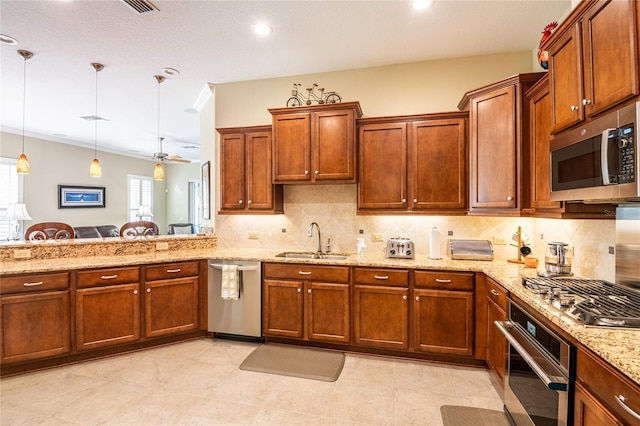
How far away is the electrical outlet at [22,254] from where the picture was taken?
312 cm

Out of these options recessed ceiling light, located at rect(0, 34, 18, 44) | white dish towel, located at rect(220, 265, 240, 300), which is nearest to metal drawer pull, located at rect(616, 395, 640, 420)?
white dish towel, located at rect(220, 265, 240, 300)

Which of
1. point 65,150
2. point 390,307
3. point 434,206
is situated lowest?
point 390,307

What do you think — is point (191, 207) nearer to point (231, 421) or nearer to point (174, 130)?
point (174, 130)

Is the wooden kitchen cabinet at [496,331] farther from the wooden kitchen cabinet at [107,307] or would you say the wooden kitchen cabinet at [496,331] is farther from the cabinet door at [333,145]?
the wooden kitchen cabinet at [107,307]

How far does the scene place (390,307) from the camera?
3.03 meters

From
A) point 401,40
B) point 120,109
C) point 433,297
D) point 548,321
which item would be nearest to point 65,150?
point 120,109

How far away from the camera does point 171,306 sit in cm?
337

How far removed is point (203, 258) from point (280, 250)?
90cm

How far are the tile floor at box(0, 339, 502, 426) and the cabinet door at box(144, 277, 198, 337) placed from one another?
0.32 metres

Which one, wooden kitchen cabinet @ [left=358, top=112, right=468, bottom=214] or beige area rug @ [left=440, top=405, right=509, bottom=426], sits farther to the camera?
wooden kitchen cabinet @ [left=358, top=112, right=468, bottom=214]

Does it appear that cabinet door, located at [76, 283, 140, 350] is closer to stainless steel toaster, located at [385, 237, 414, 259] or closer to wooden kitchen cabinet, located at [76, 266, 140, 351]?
wooden kitchen cabinet, located at [76, 266, 140, 351]

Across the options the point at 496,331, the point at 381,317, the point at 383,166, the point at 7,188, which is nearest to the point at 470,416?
the point at 496,331

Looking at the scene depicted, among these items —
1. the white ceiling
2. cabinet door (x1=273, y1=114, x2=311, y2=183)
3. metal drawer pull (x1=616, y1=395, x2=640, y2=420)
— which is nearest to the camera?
metal drawer pull (x1=616, y1=395, x2=640, y2=420)

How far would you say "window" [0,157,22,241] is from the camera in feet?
20.4
